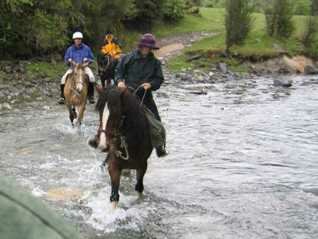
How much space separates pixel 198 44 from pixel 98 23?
7.35m

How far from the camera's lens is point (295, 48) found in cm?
3644

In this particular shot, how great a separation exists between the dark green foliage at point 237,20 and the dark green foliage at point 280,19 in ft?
6.03

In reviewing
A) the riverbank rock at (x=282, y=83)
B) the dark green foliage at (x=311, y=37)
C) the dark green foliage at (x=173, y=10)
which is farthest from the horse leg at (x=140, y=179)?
the dark green foliage at (x=173, y=10)

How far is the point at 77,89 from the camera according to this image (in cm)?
1500

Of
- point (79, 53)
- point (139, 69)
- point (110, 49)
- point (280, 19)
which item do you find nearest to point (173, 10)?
point (280, 19)

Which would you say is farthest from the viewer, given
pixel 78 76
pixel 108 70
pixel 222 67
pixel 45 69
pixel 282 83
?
pixel 222 67

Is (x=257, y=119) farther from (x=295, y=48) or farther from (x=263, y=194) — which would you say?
(x=295, y=48)

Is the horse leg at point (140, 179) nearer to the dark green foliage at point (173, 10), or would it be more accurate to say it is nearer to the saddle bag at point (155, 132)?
the saddle bag at point (155, 132)

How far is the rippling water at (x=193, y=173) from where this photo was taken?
821 centimetres

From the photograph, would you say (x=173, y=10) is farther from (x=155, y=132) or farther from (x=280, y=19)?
(x=155, y=132)

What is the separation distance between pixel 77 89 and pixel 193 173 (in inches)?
185

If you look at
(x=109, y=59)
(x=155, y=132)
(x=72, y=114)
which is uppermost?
(x=155, y=132)

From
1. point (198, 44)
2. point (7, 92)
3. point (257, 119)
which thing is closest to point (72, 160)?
point (257, 119)

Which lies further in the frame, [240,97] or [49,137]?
[240,97]
